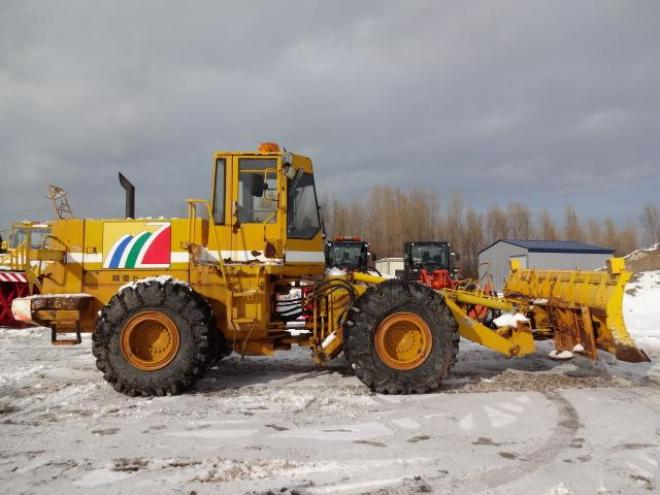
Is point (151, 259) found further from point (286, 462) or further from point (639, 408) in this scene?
point (639, 408)

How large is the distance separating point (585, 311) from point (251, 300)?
13.1 ft

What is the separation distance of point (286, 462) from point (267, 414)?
4.16 ft

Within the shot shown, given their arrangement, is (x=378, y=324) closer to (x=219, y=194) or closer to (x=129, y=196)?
(x=219, y=194)

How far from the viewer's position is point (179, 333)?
5.62m

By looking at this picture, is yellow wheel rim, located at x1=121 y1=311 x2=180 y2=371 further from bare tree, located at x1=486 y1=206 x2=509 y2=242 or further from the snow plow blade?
bare tree, located at x1=486 y1=206 x2=509 y2=242

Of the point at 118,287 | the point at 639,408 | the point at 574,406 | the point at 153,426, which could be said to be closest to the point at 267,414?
the point at 153,426

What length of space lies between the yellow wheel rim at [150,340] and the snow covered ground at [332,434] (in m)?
0.44

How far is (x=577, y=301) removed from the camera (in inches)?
255

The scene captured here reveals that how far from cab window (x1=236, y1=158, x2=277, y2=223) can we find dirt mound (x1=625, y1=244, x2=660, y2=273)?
72.4 ft

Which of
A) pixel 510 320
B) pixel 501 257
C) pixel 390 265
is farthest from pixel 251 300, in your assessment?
pixel 501 257

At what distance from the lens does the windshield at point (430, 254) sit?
16.5 meters

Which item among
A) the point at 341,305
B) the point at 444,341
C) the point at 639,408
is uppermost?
the point at 341,305

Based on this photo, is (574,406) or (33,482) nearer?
(33,482)

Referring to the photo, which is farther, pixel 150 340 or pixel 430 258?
pixel 430 258
